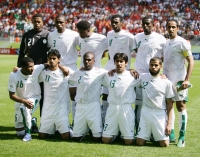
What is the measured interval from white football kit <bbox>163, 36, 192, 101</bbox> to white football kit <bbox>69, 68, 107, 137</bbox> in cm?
114

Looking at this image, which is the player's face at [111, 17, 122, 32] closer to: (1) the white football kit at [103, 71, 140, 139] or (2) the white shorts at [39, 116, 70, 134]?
(1) the white football kit at [103, 71, 140, 139]

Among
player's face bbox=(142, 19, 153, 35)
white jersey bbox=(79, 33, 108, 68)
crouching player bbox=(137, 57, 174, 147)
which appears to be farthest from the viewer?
white jersey bbox=(79, 33, 108, 68)

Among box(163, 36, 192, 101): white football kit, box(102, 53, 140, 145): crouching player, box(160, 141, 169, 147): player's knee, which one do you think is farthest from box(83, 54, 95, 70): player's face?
box(160, 141, 169, 147): player's knee

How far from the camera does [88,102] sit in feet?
23.9

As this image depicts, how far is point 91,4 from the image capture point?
140ft

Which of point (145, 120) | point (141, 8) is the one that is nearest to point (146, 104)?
point (145, 120)

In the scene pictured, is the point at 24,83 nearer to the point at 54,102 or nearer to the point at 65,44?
the point at 54,102

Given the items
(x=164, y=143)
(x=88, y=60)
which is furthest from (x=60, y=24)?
(x=164, y=143)

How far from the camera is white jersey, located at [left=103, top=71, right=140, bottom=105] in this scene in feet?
23.2

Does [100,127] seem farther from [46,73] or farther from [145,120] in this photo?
[46,73]

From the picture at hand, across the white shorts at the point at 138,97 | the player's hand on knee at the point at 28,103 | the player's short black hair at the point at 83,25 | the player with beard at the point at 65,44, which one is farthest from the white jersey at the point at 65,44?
the white shorts at the point at 138,97

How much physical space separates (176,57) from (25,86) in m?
2.75

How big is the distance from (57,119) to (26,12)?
35644 mm

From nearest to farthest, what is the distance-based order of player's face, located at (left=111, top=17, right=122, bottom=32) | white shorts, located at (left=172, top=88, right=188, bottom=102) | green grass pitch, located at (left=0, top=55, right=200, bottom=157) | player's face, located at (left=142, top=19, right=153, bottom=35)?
green grass pitch, located at (left=0, top=55, right=200, bottom=157), white shorts, located at (left=172, top=88, right=188, bottom=102), player's face, located at (left=142, top=19, right=153, bottom=35), player's face, located at (left=111, top=17, right=122, bottom=32)
